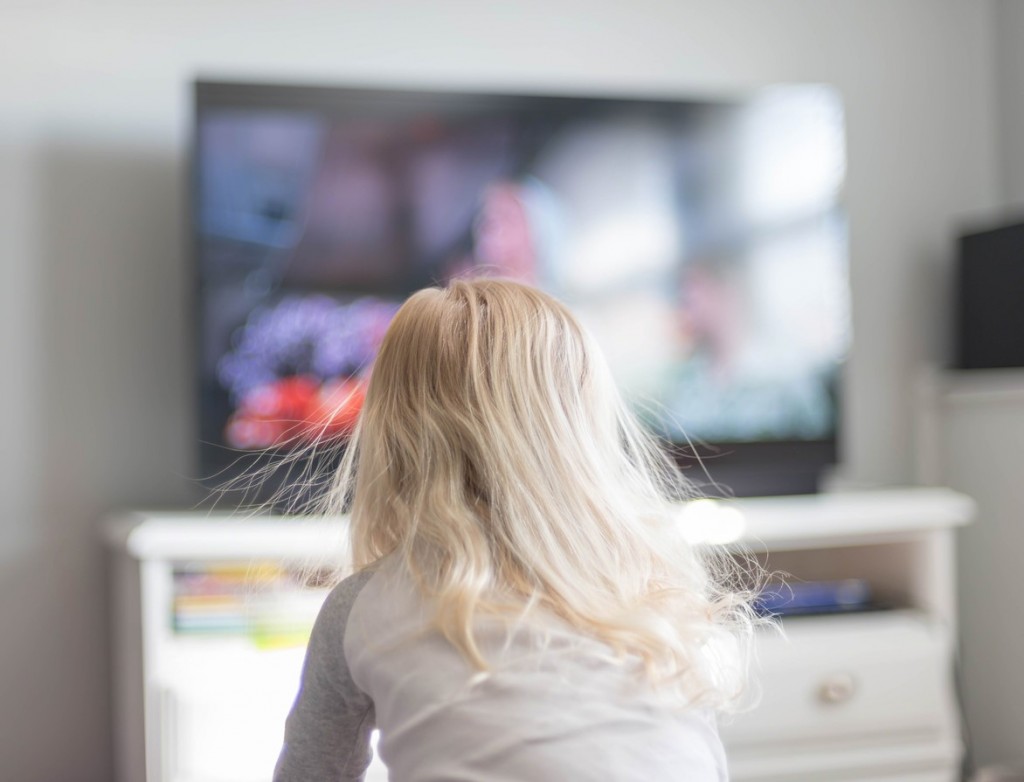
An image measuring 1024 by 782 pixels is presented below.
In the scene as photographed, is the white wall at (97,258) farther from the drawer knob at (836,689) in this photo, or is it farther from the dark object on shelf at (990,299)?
the drawer knob at (836,689)

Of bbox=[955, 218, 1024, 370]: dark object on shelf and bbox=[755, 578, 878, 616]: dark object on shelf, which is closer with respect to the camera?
bbox=[755, 578, 878, 616]: dark object on shelf

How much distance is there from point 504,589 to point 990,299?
1.75 meters

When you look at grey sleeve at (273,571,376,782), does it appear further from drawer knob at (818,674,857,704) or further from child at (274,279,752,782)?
drawer knob at (818,674,857,704)

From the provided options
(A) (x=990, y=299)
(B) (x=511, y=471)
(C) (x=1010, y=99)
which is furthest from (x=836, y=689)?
(C) (x=1010, y=99)

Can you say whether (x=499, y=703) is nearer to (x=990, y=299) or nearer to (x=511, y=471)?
(x=511, y=471)

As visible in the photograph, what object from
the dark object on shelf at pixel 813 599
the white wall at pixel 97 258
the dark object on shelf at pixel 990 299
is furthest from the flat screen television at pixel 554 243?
the dark object on shelf at pixel 990 299

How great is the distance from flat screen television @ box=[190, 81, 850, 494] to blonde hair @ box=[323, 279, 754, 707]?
95 centimetres

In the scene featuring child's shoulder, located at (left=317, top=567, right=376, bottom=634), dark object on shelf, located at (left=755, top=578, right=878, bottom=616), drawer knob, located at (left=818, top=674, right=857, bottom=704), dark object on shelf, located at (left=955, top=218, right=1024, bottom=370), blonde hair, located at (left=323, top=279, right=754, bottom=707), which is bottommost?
drawer knob, located at (left=818, top=674, right=857, bottom=704)

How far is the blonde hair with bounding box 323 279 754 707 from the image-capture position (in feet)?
3.12

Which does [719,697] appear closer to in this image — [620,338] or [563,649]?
[563,649]

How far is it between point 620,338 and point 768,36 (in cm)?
85

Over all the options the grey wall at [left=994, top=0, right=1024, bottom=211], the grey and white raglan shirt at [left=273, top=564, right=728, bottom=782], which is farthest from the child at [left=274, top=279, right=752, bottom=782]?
the grey wall at [left=994, top=0, right=1024, bottom=211]

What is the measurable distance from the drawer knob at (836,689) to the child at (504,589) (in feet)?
2.91

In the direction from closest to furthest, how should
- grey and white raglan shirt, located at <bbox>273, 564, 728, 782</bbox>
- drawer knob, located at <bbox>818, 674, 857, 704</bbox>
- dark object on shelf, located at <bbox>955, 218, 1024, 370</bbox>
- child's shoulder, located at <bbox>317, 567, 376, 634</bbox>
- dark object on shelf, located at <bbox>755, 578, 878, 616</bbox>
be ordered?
grey and white raglan shirt, located at <bbox>273, 564, 728, 782</bbox>, child's shoulder, located at <bbox>317, 567, 376, 634</bbox>, drawer knob, located at <bbox>818, 674, 857, 704</bbox>, dark object on shelf, located at <bbox>755, 578, 878, 616</bbox>, dark object on shelf, located at <bbox>955, 218, 1024, 370</bbox>
